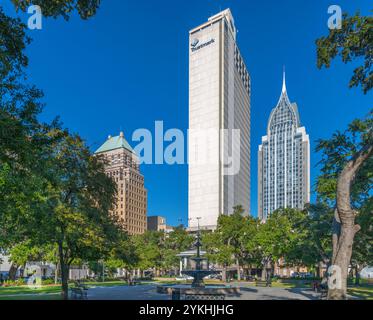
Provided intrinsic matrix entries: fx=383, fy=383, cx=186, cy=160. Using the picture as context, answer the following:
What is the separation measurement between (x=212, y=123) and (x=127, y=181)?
4167 centimetres

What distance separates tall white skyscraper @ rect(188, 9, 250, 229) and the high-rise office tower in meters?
24.3

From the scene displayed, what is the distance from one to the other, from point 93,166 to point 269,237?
41.9 m

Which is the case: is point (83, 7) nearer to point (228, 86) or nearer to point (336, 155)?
point (336, 155)

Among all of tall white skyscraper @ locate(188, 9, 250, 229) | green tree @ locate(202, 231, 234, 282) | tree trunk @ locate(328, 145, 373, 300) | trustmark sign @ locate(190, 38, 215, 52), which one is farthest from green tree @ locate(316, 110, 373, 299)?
trustmark sign @ locate(190, 38, 215, 52)

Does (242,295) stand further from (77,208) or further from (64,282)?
(77,208)

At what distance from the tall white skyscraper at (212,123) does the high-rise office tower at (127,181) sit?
24.3 metres

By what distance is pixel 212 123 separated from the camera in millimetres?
154250

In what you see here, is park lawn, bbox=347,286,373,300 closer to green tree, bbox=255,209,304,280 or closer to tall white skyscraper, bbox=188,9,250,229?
green tree, bbox=255,209,304,280

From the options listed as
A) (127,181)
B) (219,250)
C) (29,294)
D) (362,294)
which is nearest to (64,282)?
(29,294)

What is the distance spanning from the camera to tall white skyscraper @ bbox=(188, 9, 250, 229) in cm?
14888

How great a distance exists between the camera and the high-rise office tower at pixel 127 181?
15000 centimetres

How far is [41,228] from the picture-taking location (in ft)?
73.4

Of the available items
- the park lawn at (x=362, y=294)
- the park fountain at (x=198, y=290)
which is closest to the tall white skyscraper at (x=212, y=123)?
the park lawn at (x=362, y=294)
